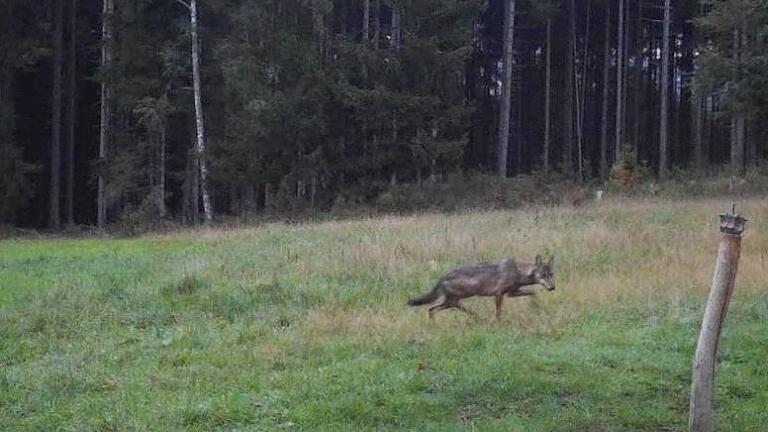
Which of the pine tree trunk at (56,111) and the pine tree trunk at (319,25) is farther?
the pine tree trunk at (56,111)

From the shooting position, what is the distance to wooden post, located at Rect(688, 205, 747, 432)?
601 cm

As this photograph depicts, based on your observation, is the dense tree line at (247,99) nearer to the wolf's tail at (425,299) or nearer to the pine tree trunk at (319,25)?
the pine tree trunk at (319,25)

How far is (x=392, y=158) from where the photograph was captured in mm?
33312

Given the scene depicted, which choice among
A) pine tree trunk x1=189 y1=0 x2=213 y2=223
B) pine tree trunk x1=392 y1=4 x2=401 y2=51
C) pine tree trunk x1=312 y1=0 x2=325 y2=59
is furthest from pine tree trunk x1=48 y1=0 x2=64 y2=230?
pine tree trunk x1=392 y1=4 x2=401 y2=51

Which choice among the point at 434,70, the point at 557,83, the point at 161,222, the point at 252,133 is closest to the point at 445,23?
the point at 434,70

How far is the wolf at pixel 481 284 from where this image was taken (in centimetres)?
1066

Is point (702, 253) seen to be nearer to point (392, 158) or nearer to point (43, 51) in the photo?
point (392, 158)

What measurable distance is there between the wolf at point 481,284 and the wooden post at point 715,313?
437 centimetres

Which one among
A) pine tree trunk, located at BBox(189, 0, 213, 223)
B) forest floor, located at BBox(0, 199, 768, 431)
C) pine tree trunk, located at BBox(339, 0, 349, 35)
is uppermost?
pine tree trunk, located at BBox(339, 0, 349, 35)

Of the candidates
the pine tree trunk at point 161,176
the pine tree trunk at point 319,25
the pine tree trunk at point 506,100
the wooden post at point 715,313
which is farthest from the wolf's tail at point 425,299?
the pine tree trunk at point 506,100

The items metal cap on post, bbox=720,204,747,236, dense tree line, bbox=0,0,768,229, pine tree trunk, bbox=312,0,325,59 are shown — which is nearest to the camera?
metal cap on post, bbox=720,204,747,236

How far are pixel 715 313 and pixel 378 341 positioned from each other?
13.7 feet

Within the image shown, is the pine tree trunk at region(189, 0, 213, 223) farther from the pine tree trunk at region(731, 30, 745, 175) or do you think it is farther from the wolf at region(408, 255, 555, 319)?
the wolf at region(408, 255, 555, 319)

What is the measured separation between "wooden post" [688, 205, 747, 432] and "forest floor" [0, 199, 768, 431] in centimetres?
78
